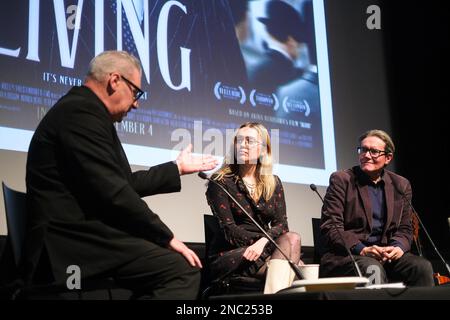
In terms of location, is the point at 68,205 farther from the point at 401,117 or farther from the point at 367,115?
the point at 401,117

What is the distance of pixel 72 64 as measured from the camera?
363cm

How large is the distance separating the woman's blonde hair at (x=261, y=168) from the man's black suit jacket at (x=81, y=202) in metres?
1.53

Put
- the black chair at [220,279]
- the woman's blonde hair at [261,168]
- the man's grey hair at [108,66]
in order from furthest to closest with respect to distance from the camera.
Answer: the woman's blonde hair at [261,168], the black chair at [220,279], the man's grey hair at [108,66]

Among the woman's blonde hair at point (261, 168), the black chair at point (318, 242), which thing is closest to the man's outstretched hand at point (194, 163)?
the woman's blonde hair at point (261, 168)

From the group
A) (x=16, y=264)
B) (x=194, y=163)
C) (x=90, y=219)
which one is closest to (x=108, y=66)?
(x=194, y=163)

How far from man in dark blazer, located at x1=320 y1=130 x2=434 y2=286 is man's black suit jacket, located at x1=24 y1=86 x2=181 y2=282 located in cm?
158

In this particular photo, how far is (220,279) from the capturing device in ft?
11.0

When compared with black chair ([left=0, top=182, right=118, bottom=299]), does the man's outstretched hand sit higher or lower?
higher

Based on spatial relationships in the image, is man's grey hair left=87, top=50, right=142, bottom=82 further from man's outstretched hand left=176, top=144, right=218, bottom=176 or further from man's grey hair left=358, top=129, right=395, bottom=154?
man's grey hair left=358, top=129, right=395, bottom=154

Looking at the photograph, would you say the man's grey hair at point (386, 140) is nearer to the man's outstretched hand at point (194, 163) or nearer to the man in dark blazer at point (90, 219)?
the man's outstretched hand at point (194, 163)

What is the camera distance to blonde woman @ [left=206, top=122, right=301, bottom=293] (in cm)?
336

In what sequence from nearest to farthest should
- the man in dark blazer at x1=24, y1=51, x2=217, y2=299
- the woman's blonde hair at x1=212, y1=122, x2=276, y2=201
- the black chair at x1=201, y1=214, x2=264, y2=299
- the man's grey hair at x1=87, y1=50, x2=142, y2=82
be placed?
the man in dark blazer at x1=24, y1=51, x2=217, y2=299
the man's grey hair at x1=87, y1=50, x2=142, y2=82
the black chair at x1=201, y1=214, x2=264, y2=299
the woman's blonde hair at x1=212, y1=122, x2=276, y2=201

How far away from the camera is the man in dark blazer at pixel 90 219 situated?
83.4 inches

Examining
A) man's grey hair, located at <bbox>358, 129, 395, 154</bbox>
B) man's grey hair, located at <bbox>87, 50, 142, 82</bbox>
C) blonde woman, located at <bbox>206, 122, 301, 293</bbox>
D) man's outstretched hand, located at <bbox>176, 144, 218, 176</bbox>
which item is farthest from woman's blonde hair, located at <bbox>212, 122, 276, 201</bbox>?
man's grey hair, located at <bbox>87, 50, 142, 82</bbox>
